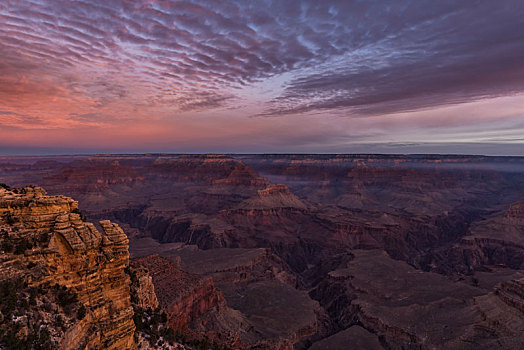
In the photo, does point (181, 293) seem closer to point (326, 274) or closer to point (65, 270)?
point (65, 270)

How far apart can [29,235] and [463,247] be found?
439ft

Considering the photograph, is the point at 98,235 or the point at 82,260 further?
the point at 98,235

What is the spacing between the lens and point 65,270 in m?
16.4

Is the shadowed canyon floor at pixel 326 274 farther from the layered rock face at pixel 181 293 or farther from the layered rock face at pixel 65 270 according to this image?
the layered rock face at pixel 65 270

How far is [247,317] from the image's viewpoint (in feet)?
176

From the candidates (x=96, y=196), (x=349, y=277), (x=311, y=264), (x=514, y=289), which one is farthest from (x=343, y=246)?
Answer: (x=96, y=196)

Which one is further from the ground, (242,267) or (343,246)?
(242,267)

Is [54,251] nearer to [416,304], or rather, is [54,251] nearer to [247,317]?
[247,317]

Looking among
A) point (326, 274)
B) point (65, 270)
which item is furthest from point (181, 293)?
point (326, 274)

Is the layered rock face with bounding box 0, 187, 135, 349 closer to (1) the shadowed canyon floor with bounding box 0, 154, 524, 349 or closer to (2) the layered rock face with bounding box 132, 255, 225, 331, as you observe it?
(1) the shadowed canyon floor with bounding box 0, 154, 524, 349

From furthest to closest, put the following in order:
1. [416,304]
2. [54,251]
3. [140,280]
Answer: [416,304]
[140,280]
[54,251]

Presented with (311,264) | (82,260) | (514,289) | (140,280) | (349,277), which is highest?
(82,260)

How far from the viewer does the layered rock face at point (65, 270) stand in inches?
598

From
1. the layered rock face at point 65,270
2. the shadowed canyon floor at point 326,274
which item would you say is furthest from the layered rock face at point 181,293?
the layered rock face at point 65,270
